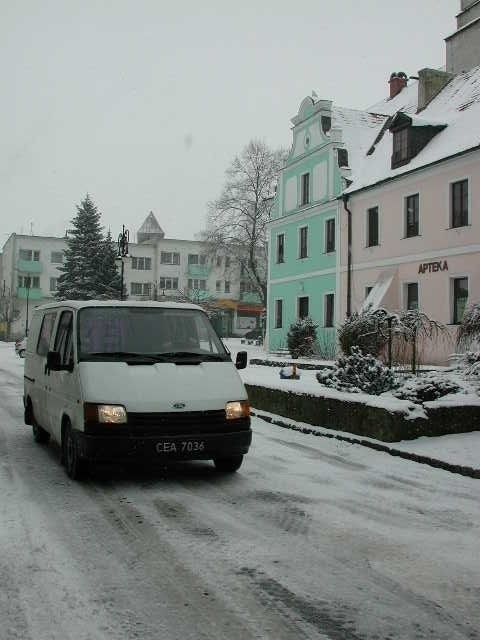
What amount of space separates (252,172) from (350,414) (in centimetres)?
4382

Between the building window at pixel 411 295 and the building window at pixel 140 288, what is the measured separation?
2156 inches

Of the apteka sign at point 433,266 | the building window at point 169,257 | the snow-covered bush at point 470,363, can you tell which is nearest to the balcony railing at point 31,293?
the building window at point 169,257

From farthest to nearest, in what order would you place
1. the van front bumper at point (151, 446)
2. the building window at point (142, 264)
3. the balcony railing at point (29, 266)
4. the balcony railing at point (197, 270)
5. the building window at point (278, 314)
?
the balcony railing at point (197, 270)
the building window at point (142, 264)
the balcony railing at point (29, 266)
the building window at point (278, 314)
the van front bumper at point (151, 446)

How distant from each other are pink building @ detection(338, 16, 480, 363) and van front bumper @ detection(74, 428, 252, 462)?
1790cm

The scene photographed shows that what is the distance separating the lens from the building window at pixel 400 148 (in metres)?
27.1

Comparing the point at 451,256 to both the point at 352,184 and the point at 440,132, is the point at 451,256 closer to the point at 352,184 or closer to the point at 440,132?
the point at 440,132

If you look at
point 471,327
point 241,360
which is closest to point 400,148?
point 471,327

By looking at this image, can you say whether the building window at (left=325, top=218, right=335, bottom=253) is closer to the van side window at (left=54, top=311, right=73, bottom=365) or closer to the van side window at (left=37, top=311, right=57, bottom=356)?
the van side window at (left=37, top=311, right=57, bottom=356)

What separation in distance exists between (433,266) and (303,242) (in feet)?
34.2

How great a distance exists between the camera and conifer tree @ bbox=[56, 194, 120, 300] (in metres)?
54.3

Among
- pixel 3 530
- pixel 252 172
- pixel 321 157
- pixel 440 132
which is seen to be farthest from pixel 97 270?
pixel 3 530

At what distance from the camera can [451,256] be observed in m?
24.1

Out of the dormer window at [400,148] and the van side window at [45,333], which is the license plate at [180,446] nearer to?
the van side window at [45,333]

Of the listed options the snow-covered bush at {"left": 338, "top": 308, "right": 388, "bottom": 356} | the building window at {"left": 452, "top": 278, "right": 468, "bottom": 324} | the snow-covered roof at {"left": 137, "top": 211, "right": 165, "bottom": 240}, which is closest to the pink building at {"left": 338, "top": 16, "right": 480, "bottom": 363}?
the building window at {"left": 452, "top": 278, "right": 468, "bottom": 324}
